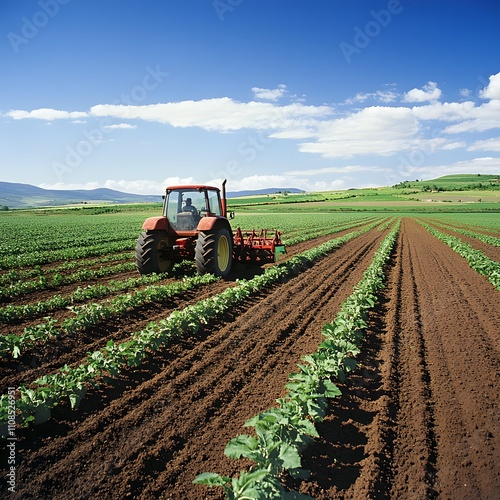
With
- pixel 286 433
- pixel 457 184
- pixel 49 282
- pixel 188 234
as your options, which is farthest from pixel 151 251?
pixel 457 184

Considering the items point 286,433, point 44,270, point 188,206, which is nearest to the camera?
point 286,433

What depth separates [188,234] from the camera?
1040 centimetres

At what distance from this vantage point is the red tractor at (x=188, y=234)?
9.64m

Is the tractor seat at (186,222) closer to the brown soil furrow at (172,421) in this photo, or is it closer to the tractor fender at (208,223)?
the tractor fender at (208,223)

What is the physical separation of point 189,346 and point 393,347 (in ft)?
10.2

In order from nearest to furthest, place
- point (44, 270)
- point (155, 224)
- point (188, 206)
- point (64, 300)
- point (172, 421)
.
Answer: point (172, 421) → point (64, 300) → point (155, 224) → point (188, 206) → point (44, 270)

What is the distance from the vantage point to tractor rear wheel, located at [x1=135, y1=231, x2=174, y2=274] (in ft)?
32.8

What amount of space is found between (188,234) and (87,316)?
4324 mm

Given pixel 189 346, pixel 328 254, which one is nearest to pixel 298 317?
pixel 189 346

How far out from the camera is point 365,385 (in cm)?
477

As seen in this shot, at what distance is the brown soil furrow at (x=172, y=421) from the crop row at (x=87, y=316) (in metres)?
1.74

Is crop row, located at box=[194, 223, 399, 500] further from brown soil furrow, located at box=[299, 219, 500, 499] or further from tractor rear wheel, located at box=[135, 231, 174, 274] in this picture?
tractor rear wheel, located at box=[135, 231, 174, 274]

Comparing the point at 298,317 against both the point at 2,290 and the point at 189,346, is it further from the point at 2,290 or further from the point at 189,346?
the point at 2,290

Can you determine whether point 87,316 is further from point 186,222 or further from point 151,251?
point 186,222
